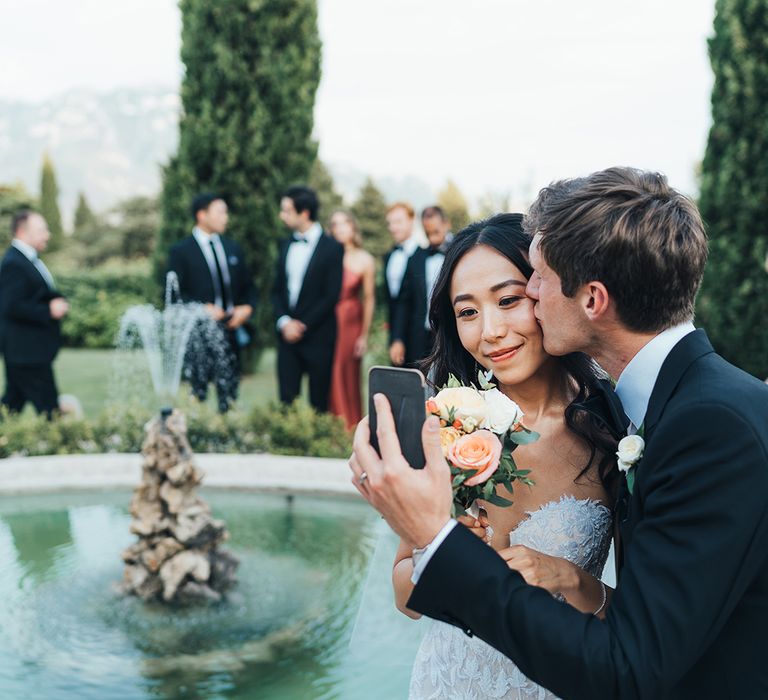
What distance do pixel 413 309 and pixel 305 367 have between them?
→ 1.20 metres

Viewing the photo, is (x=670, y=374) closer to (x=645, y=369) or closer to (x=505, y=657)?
(x=645, y=369)

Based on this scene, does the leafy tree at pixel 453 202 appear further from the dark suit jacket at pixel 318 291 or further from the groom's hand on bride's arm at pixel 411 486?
the groom's hand on bride's arm at pixel 411 486

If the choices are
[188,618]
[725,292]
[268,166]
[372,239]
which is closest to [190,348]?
[188,618]

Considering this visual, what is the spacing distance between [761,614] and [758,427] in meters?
0.31

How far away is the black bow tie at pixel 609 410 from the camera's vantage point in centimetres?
178

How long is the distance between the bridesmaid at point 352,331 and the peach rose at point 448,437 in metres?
7.15

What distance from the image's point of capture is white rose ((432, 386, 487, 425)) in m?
1.69

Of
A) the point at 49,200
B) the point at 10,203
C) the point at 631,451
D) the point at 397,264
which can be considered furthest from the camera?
the point at 49,200

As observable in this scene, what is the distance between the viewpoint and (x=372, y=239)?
29641 millimetres

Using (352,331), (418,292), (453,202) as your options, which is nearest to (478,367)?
(418,292)

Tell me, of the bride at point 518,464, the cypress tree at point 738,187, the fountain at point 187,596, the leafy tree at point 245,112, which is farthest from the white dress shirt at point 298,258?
the bride at point 518,464

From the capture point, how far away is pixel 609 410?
1.87m

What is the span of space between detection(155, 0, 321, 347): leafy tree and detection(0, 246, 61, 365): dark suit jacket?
5.19 metres

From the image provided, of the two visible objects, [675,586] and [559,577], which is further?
[559,577]
